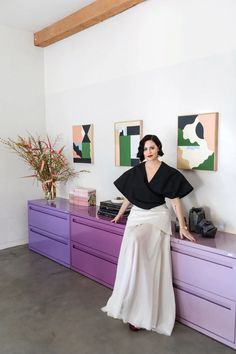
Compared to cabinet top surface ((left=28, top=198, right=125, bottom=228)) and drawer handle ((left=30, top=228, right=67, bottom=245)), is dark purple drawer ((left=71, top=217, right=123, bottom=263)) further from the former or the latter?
drawer handle ((left=30, top=228, right=67, bottom=245))

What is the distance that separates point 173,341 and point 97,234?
1.19m

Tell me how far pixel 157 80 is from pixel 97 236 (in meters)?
1.62

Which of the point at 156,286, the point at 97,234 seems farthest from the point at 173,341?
the point at 97,234

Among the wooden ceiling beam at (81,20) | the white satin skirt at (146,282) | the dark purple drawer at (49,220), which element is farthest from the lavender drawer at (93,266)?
the wooden ceiling beam at (81,20)

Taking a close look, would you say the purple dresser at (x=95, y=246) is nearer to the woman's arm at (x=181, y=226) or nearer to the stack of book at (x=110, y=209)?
the stack of book at (x=110, y=209)

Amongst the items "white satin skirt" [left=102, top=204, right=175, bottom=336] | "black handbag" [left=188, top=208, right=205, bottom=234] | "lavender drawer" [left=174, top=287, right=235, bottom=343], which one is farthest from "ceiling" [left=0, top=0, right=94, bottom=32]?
"lavender drawer" [left=174, top=287, right=235, bottom=343]

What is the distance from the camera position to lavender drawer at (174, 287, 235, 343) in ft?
6.88

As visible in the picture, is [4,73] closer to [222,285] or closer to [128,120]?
[128,120]

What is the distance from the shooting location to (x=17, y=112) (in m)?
4.09

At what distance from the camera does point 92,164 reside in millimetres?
3787

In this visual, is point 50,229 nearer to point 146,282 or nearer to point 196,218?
point 146,282

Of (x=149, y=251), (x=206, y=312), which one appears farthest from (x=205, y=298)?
(x=149, y=251)

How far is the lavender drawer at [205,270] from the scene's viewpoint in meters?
2.08

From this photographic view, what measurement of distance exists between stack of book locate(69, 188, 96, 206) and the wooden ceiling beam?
1.89 meters
